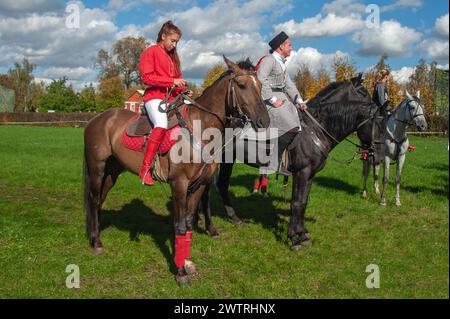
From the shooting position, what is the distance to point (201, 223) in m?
8.48

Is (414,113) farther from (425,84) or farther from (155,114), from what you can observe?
(425,84)

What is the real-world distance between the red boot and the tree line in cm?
3879

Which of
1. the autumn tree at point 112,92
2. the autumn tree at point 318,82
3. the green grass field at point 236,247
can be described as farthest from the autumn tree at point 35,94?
the green grass field at point 236,247

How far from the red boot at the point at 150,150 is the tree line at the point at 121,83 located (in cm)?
3879

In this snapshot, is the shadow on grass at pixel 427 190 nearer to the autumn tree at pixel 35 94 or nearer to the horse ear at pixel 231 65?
the horse ear at pixel 231 65

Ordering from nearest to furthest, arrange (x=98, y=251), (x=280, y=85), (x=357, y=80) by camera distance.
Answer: (x=98, y=251) → (x=280, y=85) → (x=357, y=80)

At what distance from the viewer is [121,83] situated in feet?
212

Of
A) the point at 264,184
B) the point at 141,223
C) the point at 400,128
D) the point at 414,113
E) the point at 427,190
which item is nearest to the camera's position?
the point at 141,223

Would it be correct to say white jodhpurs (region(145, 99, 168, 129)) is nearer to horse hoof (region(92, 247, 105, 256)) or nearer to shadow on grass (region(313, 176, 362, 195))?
horse hoof (region(92, 247, 105, 256))

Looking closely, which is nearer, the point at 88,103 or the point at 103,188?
the point at 103,188

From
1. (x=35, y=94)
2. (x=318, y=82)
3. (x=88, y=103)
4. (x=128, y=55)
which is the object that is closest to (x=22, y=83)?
(x=35, y=94)

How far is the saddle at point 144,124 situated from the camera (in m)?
5.55

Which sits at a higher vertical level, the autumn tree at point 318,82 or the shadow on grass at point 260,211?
the autumn tree at point 318,82

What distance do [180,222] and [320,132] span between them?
3157mm
